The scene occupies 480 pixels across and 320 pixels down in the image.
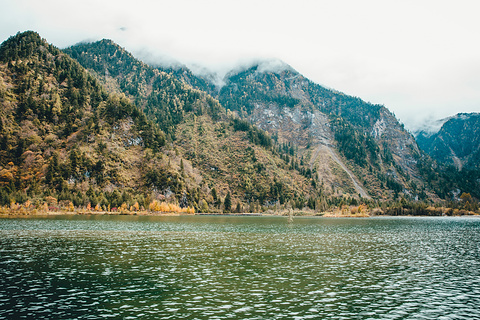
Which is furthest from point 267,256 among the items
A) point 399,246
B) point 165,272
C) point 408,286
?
point 399,246

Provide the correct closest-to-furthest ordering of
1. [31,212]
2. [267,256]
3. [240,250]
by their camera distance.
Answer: [267,256] < [240,250] < [31,212]

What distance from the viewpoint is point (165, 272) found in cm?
4038

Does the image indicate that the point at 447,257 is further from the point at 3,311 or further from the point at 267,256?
the point at 3,311

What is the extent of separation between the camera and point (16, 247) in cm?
5769

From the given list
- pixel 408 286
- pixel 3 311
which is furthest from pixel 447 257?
pixel 3 311

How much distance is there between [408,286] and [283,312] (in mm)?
17491

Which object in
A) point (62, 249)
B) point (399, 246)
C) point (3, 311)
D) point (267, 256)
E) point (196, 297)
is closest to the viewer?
point (3, 311)

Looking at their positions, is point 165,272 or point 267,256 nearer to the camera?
point 165,272

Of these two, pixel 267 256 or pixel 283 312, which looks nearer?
pixel 283 312

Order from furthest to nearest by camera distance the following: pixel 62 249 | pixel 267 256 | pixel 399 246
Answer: pixel 399 246 → pixel 62 249 → pixel 267 256

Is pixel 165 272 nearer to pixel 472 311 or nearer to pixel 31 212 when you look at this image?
pixel 472 311

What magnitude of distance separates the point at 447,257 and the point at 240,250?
35787 millimetres

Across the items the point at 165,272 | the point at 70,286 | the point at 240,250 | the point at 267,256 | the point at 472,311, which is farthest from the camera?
the point at 240,250

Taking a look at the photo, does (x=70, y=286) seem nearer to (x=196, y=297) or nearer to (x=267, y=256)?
(x=196, y=297)
